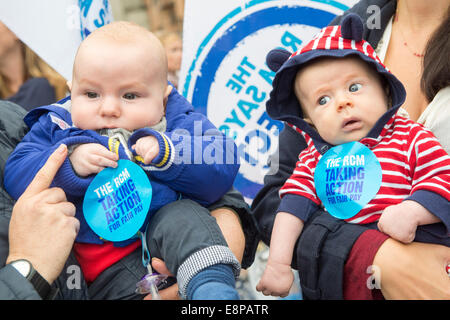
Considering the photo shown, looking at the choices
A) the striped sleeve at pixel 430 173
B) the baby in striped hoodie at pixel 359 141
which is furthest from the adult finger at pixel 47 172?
the striped sleeve at pixel 430 173

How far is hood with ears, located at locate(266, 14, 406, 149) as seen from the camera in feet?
3.97

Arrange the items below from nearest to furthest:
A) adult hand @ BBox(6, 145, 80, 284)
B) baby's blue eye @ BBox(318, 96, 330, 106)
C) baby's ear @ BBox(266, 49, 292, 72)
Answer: adult hand @ BBox(6, 145, 80, 284)
baby's blue eye @ BBox(318, 96, 330, 106)
baby's ear @ BBox(266, 49, 292, 72)

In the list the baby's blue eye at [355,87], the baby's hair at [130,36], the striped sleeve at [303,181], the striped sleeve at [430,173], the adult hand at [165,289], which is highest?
the baby's hair at [130,36]

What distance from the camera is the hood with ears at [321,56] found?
47.6 inches

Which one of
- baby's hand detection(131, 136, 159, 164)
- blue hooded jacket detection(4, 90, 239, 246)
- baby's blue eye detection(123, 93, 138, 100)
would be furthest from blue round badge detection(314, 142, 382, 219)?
baby's blue eye detection(123, 93, 138, 100)

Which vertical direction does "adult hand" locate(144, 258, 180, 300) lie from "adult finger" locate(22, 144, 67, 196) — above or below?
below

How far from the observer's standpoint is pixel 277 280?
1201mm

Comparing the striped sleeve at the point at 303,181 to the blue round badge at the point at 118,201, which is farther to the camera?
the striped sleeve at the point at 303,181

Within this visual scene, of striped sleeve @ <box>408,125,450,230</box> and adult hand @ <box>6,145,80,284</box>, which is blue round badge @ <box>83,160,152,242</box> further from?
striped sleeve @ <box>408,125,450,230</box>

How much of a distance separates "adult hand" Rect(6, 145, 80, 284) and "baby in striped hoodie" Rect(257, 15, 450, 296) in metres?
0.52

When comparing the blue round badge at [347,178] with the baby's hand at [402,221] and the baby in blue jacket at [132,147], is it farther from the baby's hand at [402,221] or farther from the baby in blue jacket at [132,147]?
the baby in blue jacket at [132,147]

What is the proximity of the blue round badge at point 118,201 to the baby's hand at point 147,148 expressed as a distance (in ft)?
0.13

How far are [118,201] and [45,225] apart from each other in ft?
0.61

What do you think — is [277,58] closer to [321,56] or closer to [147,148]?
[321,56]
